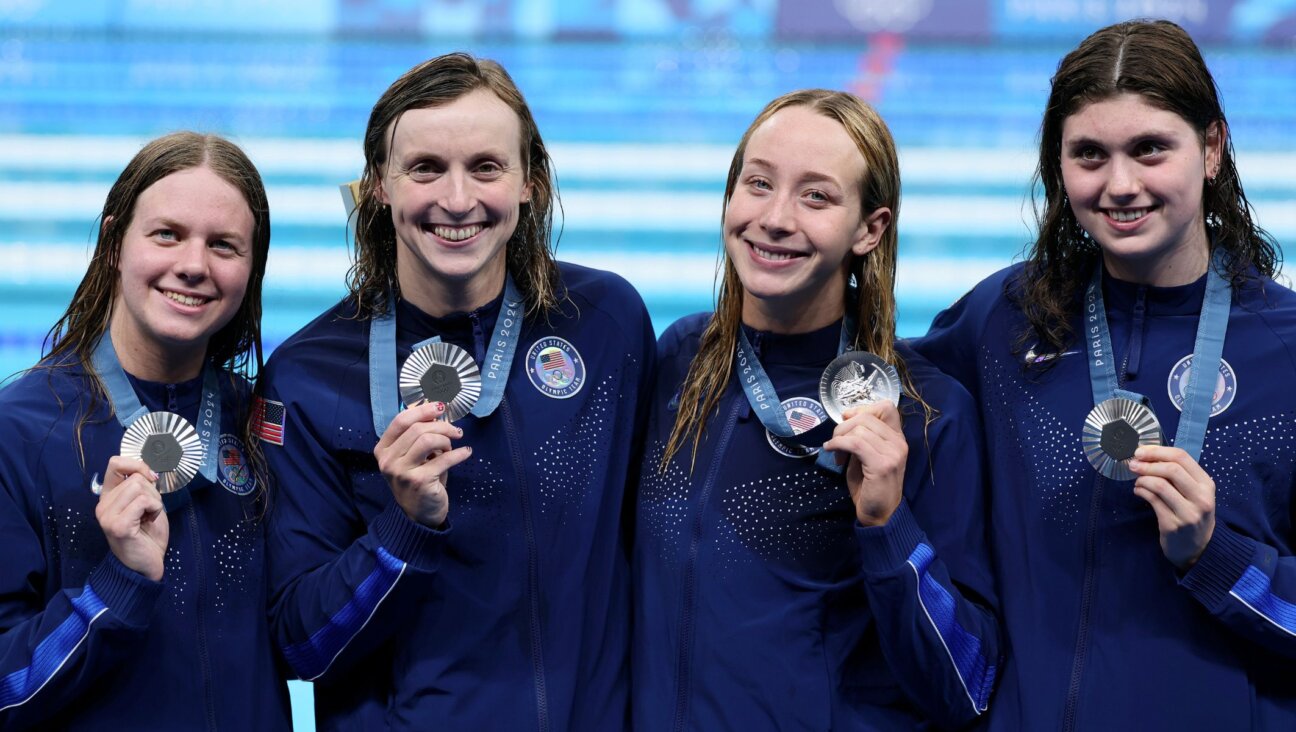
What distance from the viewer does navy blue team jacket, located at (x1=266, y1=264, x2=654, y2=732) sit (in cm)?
252

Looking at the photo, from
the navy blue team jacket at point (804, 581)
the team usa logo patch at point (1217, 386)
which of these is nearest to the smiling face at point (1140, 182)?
the team usa logo patch at point (1217, 386)

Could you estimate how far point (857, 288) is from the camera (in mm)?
2799

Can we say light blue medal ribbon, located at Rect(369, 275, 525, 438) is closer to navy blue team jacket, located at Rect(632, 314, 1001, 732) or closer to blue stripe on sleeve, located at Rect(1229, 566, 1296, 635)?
navy blue team jacket, located at Rect(632, 314, 1001, 732)

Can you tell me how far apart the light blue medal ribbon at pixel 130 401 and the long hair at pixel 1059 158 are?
4.88ft

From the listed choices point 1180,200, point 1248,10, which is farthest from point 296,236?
point 1180,200

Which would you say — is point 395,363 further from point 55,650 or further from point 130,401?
point 55,650

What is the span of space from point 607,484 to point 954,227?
18.2 feet

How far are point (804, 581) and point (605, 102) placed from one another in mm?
5935

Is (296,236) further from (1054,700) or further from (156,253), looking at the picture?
(1054,700)

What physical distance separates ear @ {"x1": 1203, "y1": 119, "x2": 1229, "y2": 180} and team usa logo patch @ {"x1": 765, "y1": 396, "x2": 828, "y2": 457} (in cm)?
81

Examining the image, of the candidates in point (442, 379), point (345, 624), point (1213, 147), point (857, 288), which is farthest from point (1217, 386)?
point (345, 624)

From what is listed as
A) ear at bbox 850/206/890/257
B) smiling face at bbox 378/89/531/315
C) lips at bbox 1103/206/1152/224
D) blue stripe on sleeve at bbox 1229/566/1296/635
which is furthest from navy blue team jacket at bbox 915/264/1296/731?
smiling face at bbox 378/89/531/315

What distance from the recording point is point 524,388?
2672mm

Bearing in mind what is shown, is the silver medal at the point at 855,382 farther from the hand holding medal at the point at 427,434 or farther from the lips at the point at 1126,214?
the hand holding medal at the point at 427,434
